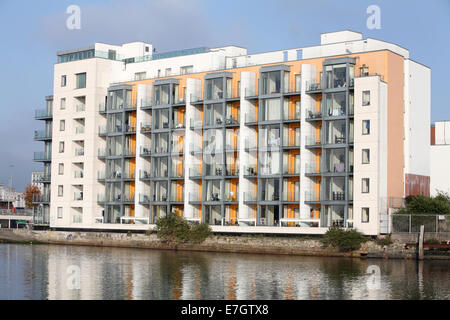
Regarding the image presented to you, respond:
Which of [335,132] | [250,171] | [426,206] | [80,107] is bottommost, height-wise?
[426,206]

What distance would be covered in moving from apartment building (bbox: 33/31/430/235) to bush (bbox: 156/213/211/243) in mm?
2180

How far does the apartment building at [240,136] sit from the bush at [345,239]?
6.07 feet

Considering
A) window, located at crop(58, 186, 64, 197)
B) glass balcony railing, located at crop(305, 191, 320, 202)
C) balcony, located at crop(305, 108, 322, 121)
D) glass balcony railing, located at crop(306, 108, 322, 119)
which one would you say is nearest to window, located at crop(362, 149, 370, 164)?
balcony, located at crop(305, 108, 322, 121)

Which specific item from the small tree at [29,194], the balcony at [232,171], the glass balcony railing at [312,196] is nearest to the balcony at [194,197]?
the balcony at [232,171]

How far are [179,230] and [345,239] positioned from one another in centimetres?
2090

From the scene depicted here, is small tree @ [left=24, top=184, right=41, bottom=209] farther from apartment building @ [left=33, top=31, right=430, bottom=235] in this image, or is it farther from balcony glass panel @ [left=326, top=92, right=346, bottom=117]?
balcony glass panel @ [left=326, top=92, right=346, bottom=117]

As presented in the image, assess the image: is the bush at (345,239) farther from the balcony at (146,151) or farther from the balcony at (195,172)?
the balcony at (146,151)

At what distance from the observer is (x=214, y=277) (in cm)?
5406

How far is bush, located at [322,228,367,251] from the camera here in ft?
241

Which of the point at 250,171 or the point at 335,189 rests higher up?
the point at 250,171

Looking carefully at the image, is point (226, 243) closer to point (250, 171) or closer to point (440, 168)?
point (250, 171)

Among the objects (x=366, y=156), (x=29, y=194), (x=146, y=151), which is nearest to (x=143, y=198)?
(x=146, y=151)

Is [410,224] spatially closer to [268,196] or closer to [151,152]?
[268,196]
